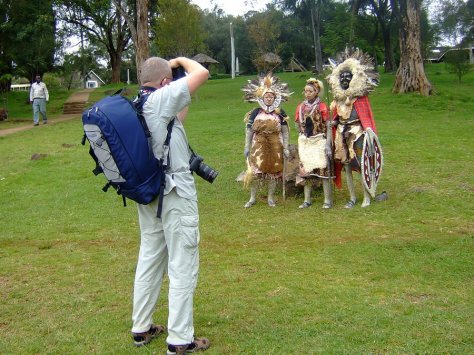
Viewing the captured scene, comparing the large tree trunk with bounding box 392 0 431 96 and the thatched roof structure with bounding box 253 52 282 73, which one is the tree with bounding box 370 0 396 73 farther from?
the large tree trunk with bounding box 392 0 431 96

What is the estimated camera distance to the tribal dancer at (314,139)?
28.0 ft

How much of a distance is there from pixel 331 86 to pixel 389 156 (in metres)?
3.89

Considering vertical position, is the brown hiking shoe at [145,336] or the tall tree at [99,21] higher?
the tall tree at [99,21]

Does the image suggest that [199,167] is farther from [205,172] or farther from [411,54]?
[411,54]

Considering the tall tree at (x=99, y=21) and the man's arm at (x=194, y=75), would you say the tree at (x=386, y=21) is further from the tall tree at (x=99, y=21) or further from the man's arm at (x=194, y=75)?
the man's arm at (x=194, y=75)

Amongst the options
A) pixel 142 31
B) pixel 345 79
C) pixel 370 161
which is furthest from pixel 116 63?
pixel 370 161

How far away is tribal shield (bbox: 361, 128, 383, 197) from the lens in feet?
27.3

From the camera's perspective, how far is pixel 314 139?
28.5 feet

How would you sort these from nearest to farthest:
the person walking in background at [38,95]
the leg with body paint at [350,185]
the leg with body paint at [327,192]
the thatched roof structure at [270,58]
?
1. the leg with body paint at [350,185]
2. the leg with body paint at [327,192]
3. the person walking in background at [38,95]
4. the thatched roof structure at [270,58]

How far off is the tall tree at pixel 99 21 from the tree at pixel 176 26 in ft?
10.6

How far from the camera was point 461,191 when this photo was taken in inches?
357

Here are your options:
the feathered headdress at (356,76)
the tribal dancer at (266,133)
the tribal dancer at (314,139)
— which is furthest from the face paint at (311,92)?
the tribal dancer at (266,133)

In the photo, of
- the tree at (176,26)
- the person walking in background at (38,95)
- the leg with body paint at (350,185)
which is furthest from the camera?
the tree at (176,26)

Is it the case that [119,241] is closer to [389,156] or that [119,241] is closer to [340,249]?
[340,249]
